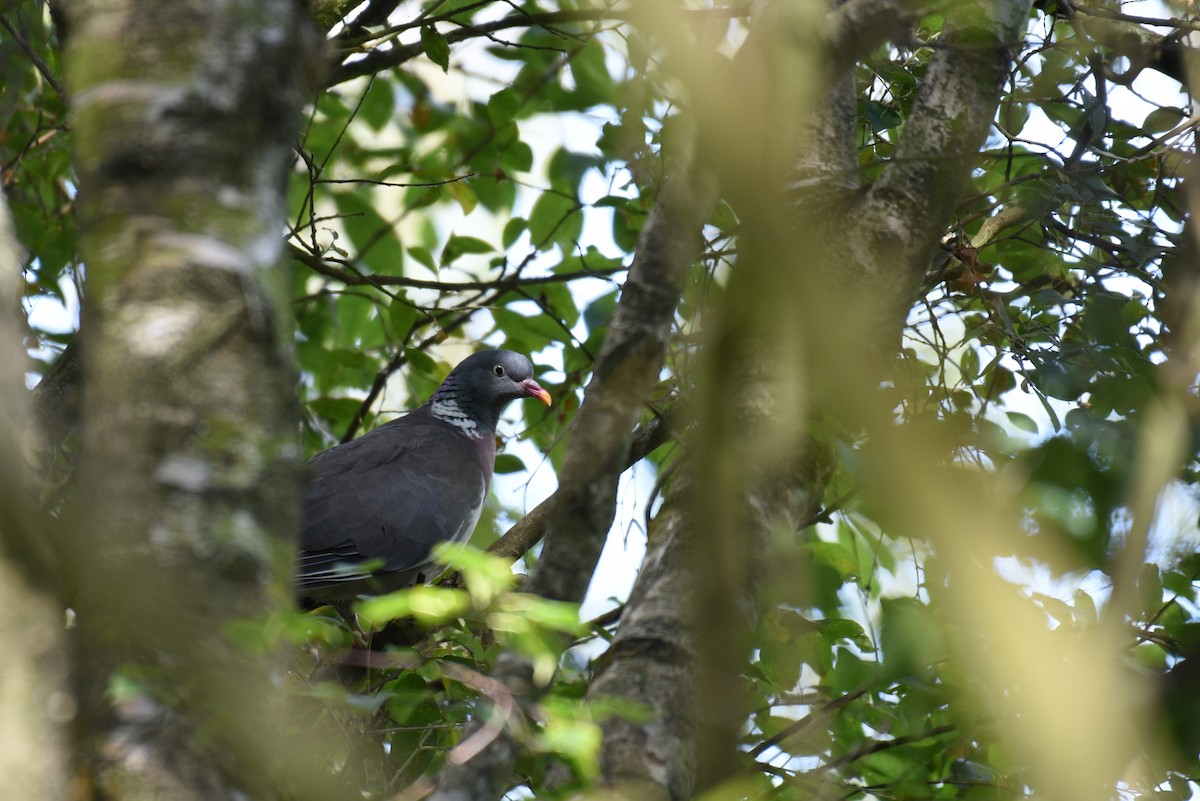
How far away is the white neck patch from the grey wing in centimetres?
32

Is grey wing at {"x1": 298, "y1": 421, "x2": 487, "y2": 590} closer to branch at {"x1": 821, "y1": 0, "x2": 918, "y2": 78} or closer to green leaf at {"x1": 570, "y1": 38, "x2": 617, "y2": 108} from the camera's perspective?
green leaf at {"x1": 570, "y1": 38, "x2": 617, "y2": 108}

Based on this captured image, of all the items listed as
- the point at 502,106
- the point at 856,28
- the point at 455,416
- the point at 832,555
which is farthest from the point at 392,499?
the point at 856,28

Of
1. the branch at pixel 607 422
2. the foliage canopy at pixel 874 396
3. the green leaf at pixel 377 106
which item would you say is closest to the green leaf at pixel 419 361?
the foliage canopy at pixel 874 396

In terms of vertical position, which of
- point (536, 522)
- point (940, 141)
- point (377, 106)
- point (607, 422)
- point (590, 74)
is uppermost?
point (377, 106)

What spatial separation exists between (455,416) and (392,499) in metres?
0.87

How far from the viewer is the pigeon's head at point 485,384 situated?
5.87 metres

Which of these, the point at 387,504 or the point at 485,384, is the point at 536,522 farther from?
the point at 485,384

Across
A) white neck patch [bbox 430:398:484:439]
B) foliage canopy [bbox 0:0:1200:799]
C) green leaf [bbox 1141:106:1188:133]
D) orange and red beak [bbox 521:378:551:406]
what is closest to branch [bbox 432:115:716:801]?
foliage canopy [bbox 0:0:1200:799]

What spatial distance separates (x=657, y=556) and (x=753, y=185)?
72cm

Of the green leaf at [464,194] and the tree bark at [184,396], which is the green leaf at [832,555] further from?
the green leaf at [464,194]

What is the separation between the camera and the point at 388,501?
5094 millimetres

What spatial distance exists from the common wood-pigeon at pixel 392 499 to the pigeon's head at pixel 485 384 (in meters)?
0.04

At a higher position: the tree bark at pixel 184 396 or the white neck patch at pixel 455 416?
the white neck patch at pixel 455 416

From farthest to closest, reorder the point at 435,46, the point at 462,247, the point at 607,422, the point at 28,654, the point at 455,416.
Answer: the point at 455,416 < the point at 462,247 < the point at 435,46 < the point at 607,422 < the point at 28,654
